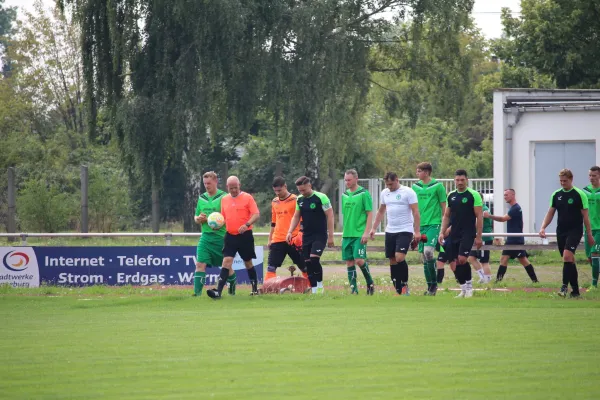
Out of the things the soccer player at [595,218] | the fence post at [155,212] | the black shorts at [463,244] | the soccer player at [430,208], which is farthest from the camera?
the fence post at [155,212]

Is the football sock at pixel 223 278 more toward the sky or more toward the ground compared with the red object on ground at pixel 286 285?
more toward the sky

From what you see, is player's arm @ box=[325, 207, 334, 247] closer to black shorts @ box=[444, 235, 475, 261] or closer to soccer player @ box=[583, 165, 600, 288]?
black shorts @ box=[444, 235, 475, 261]

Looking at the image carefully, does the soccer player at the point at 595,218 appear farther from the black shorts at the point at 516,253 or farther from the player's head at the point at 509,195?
the player's head at the point at 509,195

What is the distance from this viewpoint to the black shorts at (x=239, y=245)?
17.4 m

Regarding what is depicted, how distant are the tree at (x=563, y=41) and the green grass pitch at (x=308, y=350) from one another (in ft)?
96.1

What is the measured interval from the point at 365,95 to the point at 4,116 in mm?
21096

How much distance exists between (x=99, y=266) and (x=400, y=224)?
22.9 feet

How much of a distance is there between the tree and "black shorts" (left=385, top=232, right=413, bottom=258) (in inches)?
1121

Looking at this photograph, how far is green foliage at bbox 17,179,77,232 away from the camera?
104 feet

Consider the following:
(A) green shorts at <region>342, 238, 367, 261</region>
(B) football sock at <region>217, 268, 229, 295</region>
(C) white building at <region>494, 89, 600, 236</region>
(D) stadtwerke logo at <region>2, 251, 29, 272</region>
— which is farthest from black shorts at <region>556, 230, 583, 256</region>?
(C) white building at <region>494, 89, 600, 236</region>

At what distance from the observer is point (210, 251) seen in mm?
17750

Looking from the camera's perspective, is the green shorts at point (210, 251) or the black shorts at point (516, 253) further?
the black shorts at point (516, 253)

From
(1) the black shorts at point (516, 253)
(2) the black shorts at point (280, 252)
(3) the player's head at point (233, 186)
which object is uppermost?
(3) the player's head at point (233, 186)

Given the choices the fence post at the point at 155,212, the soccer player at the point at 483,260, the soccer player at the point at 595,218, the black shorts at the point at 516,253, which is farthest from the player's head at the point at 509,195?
the fence post at the point at 155,212
